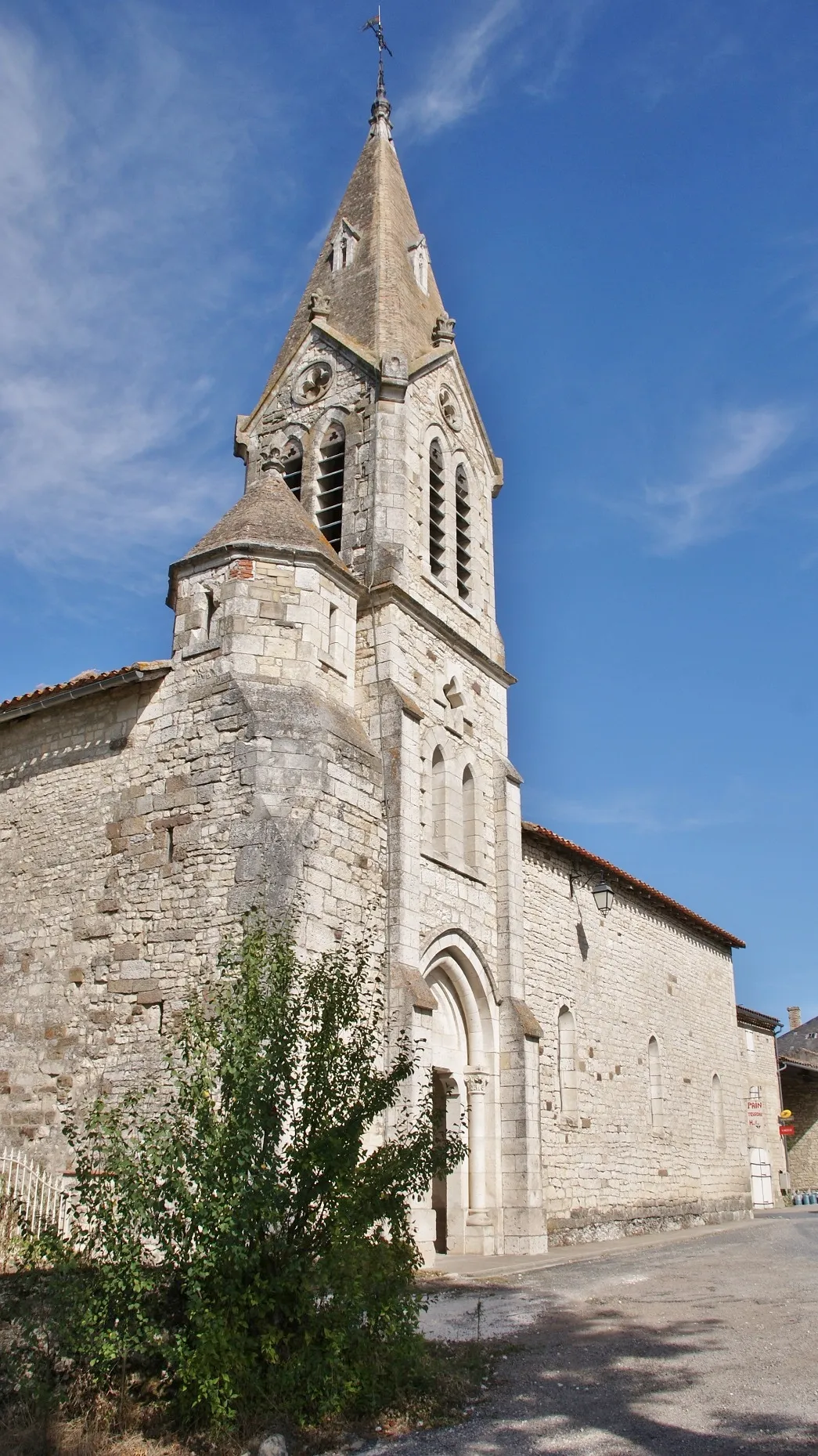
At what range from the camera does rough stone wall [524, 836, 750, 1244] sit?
56.3ft

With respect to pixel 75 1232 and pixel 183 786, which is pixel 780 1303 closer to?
pixel 75 1232

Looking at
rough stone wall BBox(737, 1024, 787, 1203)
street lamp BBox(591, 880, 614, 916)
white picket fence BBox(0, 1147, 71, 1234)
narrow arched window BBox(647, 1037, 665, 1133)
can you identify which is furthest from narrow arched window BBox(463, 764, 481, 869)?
rough stone wall BBox(737, 1024, 787, 1203)

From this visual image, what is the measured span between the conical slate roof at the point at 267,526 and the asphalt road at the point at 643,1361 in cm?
799

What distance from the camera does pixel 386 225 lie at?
725 inches

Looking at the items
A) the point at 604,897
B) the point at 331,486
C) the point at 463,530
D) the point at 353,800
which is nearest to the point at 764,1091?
the point at 604,897

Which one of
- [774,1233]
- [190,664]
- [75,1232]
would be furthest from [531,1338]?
[774,1233]

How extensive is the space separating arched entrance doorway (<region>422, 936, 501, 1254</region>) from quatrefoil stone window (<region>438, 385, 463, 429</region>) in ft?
26.0

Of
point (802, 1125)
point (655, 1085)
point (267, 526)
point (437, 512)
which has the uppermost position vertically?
point (437, 512)

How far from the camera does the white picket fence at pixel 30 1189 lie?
1013cm

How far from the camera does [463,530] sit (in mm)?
16891

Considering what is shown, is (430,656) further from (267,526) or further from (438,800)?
(267,526)

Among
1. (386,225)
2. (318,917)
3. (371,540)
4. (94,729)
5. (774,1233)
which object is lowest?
(774,1233)

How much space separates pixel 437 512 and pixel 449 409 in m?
1.96

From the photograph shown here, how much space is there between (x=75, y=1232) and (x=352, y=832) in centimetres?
597
